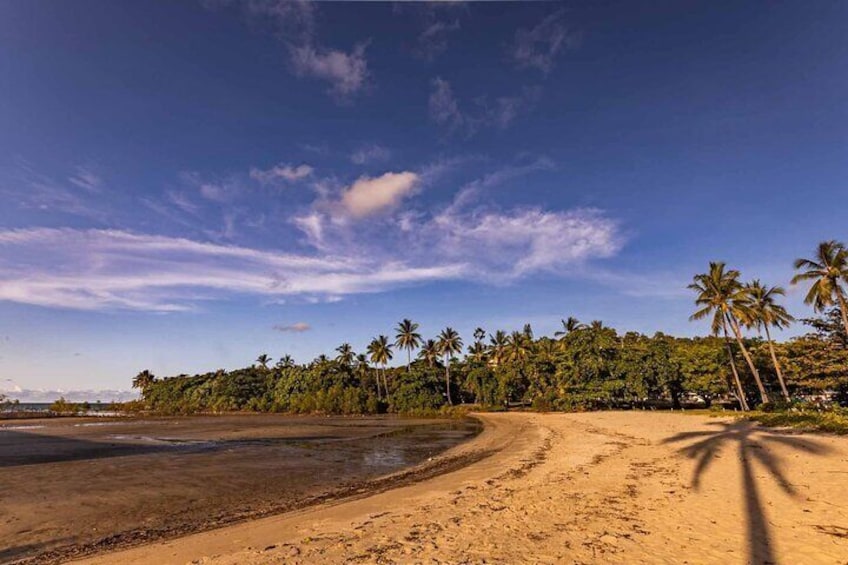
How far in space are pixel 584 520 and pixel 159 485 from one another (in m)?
17.3

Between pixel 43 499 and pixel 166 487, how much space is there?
3968 millimetres

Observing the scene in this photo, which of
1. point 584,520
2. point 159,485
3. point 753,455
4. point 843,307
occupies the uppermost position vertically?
point 843,307

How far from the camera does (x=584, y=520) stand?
33.5 feet

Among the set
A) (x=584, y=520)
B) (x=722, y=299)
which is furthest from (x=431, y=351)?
(x=584, y=520)

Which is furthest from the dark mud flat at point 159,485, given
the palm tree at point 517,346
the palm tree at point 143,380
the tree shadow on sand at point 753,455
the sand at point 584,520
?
the palm tree at point 143,380

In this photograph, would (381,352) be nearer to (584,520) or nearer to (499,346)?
(499,346)

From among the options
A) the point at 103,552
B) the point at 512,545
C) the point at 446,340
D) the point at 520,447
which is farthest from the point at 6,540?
the point at 446,340

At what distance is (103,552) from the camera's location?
34.0 ft

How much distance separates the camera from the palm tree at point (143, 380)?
423 ft

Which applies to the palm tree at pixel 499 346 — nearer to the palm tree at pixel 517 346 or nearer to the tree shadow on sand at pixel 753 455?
the palm tree at pixel 517 346

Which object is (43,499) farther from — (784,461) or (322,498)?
(784,461)

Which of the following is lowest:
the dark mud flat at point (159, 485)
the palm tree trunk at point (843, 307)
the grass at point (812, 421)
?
the dark mud flat at point (159, 485)

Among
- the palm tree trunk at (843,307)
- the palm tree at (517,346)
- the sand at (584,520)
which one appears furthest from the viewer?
the palm tree at (517,346)

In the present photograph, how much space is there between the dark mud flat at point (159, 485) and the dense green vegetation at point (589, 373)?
3173 cm
